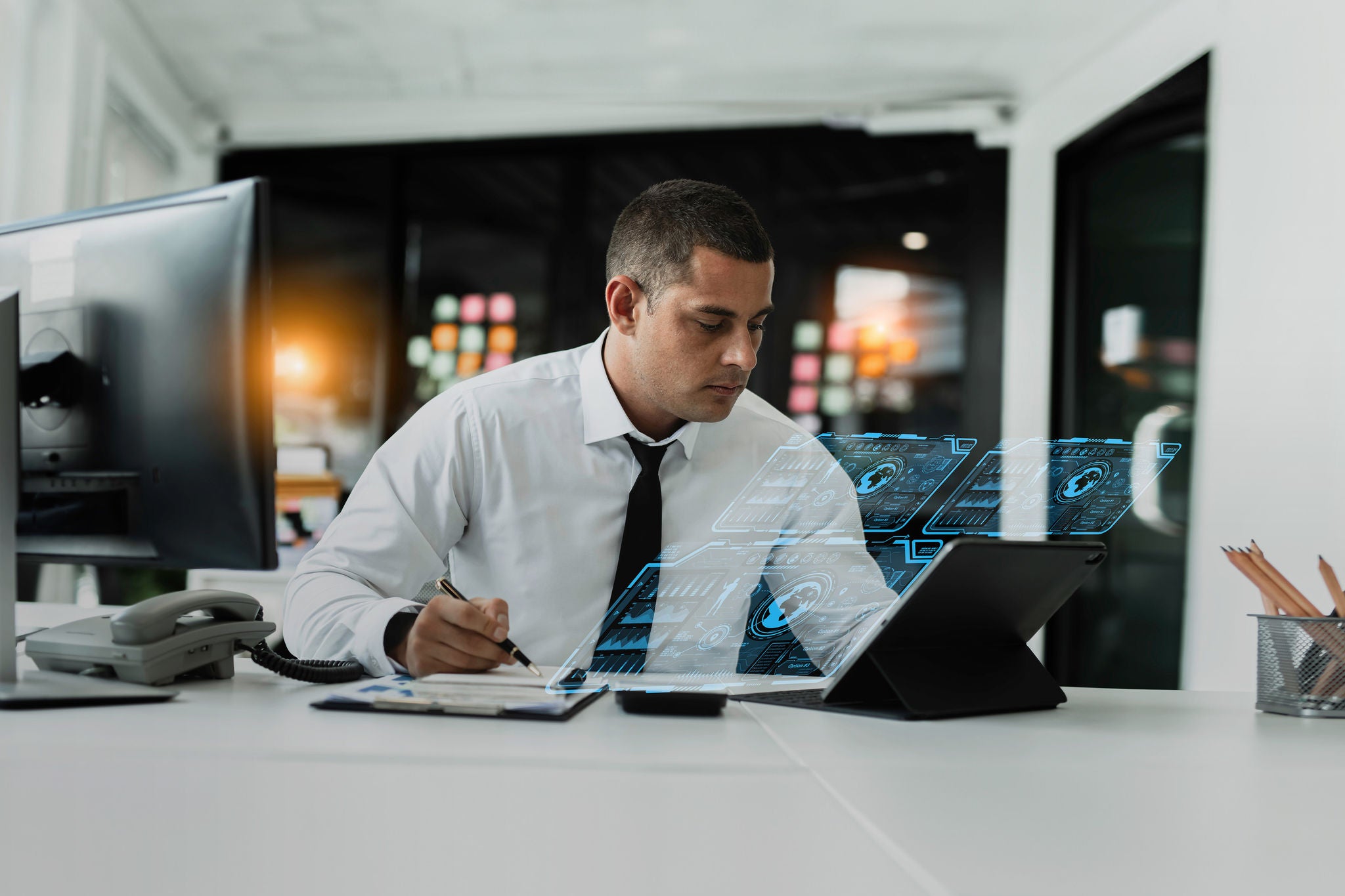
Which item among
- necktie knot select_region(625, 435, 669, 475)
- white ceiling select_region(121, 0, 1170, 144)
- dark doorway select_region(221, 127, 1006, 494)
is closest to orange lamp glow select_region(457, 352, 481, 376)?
dark doorway select_region(221, 127, 1006, 494)

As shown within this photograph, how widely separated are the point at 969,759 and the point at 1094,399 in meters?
3.75

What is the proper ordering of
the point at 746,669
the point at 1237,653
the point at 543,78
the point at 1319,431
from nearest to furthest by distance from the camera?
1. the point at 746,669
2. the point at 1319,431
3. the point at 1237,653
4. the point at 543,78

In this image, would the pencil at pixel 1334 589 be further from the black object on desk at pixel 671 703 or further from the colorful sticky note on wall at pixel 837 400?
the colorful sticky note on wall at pixel 837 400

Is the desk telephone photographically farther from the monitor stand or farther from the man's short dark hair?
the man's short dark hair

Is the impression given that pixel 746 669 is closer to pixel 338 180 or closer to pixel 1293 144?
pixel 1293 144

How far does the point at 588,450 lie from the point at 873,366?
11.0 ft

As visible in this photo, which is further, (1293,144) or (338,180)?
(338,180)

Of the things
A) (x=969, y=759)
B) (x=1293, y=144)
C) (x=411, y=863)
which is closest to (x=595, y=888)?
(x=411, y=863)

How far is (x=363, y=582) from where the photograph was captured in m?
1.45

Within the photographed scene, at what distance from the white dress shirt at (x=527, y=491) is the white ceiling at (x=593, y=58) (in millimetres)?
2717

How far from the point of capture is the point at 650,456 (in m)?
1.59

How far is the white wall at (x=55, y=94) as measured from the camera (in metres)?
3.51

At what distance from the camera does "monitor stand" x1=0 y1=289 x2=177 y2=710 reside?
893 millimetres

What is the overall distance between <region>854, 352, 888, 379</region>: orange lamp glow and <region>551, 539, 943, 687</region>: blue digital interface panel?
3.88 m
